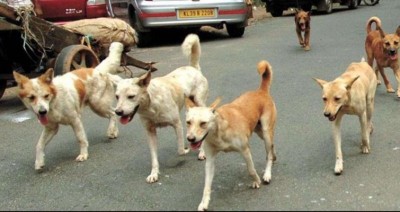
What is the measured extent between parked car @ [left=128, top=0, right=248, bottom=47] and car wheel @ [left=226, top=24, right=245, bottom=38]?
38 centimetres

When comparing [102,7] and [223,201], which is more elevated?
[102,7]

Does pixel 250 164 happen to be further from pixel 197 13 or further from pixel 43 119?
pixel 197 13

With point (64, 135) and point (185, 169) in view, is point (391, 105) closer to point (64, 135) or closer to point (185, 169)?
point (185, 169)

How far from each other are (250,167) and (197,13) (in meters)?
8.69

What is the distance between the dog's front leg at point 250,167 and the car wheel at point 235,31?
9.43 meters

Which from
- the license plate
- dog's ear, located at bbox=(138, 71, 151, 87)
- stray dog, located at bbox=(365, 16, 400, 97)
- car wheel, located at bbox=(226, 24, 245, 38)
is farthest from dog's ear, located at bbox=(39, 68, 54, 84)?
car wheel, located at bbox=(226, 24, 245, 38)

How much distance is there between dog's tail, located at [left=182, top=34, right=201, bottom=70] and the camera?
5656mm

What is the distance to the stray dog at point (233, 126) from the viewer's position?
12.9 feet

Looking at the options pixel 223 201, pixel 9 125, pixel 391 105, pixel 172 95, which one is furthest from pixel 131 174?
pixel 391 105

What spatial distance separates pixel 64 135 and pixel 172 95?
2108 mm

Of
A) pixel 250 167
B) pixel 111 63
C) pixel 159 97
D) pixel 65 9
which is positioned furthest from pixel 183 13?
pixel 250 167

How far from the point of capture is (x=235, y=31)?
13859mm

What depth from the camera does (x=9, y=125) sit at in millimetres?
7285

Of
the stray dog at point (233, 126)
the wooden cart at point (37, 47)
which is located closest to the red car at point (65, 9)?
the wooden cart at point (37, 47)
